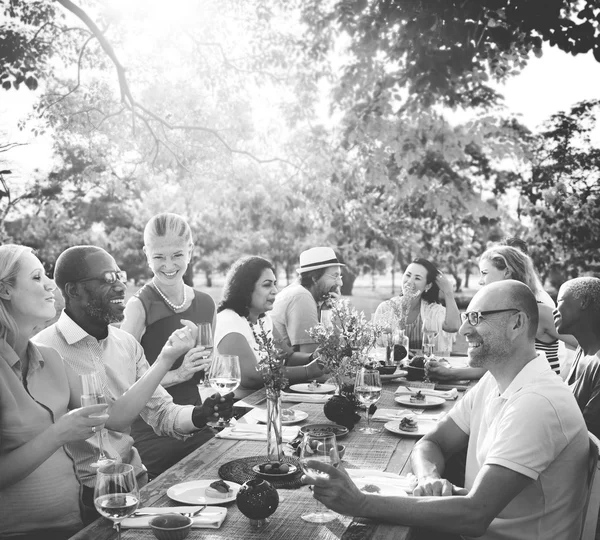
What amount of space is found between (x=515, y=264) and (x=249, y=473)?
3498 millimetres

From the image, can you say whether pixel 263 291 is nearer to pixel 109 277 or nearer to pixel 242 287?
pixel 242 287

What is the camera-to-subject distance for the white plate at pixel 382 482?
2.17 m

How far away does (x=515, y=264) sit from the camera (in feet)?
16.8

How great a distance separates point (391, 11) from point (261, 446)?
13.7 feet

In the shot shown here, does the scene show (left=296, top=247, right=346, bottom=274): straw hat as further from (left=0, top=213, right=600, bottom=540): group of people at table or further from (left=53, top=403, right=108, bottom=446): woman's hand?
(left=53, top=403, right=108, bottom=446): woman's hand

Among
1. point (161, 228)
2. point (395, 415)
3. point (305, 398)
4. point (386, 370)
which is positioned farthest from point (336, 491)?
point (386, 370)

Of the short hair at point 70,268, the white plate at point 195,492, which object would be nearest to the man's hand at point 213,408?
the white plate at point 195,492

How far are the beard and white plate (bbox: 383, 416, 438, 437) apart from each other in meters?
1.42

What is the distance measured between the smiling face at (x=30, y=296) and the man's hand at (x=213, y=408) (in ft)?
2.47

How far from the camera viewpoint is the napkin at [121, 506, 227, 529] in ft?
6.24

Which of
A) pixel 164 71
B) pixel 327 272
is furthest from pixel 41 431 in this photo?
pixel 164 71

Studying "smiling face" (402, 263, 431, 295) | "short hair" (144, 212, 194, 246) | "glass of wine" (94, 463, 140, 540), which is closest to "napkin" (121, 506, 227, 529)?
"glass of wine" (94, 463, 140, 540)

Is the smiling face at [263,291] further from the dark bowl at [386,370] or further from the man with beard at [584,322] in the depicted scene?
the man with beard at [584,322]

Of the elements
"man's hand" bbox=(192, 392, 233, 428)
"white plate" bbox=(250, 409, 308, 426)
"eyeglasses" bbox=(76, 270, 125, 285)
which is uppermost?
"eyeglasses" bbox=(76, 270, 125, 285)
